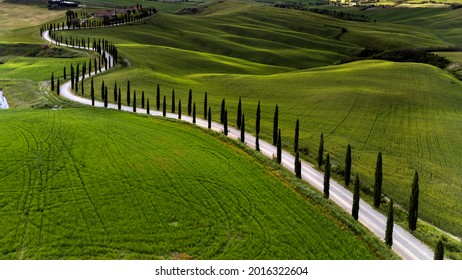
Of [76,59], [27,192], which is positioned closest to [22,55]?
[76,59]

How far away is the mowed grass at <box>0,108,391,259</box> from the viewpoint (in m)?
41.4

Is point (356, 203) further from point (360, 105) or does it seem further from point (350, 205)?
point (360, 105)

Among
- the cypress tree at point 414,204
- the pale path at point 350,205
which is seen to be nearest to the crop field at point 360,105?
the pale path at point 350,205

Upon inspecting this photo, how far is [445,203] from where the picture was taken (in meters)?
58.5

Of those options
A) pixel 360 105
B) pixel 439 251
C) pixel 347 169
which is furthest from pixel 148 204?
pixel 360 105

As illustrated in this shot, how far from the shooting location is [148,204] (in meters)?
48.5

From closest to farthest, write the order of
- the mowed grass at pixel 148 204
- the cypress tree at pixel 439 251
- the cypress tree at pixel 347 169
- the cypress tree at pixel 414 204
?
1. the mowed grass at pixel 148 204
2. the cypress tree at pixel 439 251
3. the cypress tree at pixel 414 204
4. the cypress tree at pixel 347 169

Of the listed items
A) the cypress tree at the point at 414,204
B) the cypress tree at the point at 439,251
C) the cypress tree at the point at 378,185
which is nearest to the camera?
the cypress tree at the point at 439,251

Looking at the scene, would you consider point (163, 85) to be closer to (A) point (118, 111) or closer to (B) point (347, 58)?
(A) point (118, 111)

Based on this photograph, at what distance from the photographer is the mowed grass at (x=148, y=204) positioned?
41375 millimetres

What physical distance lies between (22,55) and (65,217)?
452ft

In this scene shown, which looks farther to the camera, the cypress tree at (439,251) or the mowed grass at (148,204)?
the cypress tree at (439,251)

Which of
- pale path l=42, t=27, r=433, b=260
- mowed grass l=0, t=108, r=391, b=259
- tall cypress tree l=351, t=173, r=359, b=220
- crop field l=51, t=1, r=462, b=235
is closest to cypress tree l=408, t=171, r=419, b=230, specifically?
pale path l=42, t=27, r=433, b=260

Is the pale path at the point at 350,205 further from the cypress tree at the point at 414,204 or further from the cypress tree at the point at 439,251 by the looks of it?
the cypress tree at the point at 439,251
